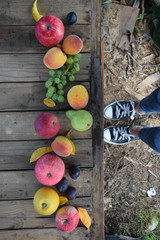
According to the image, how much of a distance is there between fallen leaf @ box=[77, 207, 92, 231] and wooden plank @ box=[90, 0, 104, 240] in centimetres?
8

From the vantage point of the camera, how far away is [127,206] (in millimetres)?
2207

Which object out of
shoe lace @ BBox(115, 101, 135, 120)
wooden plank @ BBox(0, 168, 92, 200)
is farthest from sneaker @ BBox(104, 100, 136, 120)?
wooden plank @ BBox(0, 168, 92, 200)

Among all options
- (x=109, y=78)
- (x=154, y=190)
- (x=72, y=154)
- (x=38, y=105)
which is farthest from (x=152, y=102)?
(x=154, y=190)

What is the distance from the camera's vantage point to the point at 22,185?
1373 mm

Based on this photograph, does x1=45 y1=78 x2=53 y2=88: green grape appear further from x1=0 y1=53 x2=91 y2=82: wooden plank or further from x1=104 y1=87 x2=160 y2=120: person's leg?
x1=104 y1=87 x2=160 y2=120: person's leg

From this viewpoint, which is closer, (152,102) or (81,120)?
(81,120)

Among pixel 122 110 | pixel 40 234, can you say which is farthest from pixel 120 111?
pixel 40 234

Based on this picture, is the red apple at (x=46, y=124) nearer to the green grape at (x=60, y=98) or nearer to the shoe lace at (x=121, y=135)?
the green grape at (x=60, y=98)

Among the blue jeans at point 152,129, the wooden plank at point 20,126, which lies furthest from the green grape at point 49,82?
the blue jeans at point 152,129

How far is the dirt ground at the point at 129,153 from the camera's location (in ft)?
7.19

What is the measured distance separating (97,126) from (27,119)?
1.81ft

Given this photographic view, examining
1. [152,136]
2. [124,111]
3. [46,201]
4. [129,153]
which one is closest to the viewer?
[46,201]

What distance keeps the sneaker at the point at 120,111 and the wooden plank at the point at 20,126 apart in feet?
2.79

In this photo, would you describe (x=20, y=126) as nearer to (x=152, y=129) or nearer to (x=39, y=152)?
(x=39, y=152)
